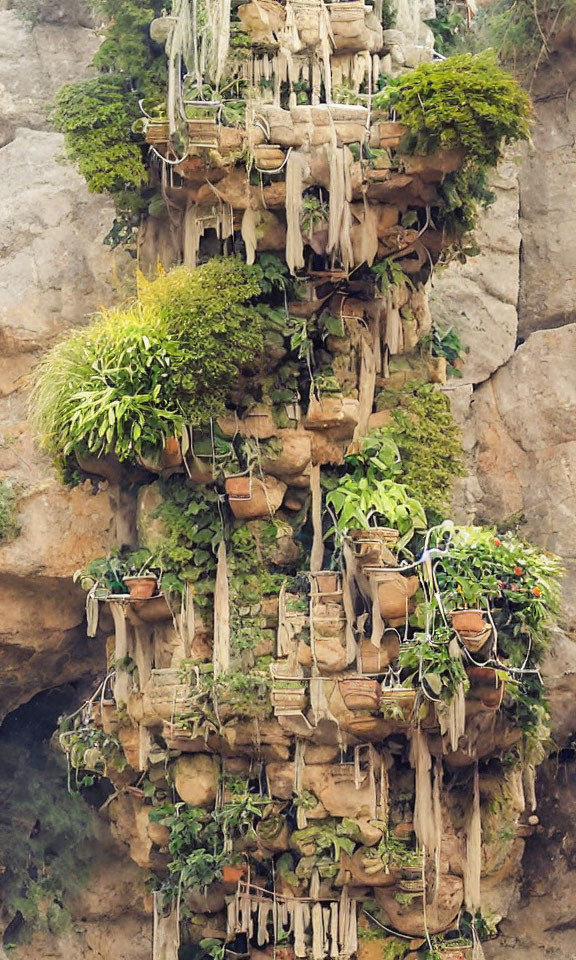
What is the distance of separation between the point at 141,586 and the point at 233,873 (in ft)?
8.44

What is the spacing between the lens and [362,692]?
1628 centimetres

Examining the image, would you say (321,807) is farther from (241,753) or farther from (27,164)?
(27,164)

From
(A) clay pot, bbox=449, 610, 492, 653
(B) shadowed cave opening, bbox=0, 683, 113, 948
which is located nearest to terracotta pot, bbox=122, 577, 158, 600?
(A) clay pot, bbox=449, 610, 492, 653

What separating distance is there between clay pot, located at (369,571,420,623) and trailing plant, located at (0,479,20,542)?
396cm

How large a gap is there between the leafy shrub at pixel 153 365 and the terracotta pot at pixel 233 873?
3.62 meters

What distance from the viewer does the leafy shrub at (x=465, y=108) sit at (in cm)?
1631

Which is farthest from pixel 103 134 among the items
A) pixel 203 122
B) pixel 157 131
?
pixel 203 122

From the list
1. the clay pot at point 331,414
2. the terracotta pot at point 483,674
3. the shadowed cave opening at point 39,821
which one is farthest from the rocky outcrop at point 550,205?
the shadowed cave opening at point 39,821

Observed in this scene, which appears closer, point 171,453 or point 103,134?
point 171,453

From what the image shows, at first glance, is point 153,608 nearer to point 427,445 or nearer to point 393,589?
point 393,589

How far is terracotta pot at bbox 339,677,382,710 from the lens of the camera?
1628cm

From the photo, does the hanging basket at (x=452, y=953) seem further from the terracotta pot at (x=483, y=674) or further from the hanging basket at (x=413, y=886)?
the terracotta pot at (x=483, y=674)

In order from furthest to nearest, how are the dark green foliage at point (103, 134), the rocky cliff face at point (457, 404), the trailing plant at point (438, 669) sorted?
the rocky cliff face at point (457, 404), the dark green foliage at point (103, 134), the trailing plant at point (438, 669)

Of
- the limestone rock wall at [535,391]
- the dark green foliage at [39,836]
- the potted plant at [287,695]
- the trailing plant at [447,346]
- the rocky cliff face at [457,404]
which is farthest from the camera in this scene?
the dark green foliage at [39,836]
